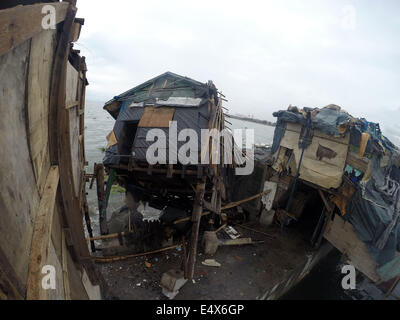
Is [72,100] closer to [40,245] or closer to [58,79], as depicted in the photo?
[58,79]

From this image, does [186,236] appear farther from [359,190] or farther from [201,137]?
[359,190]

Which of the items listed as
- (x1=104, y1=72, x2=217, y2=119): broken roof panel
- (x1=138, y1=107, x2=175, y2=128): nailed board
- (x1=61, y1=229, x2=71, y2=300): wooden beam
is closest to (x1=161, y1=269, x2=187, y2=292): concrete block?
(x1=61, y1=229, x2=71, y2=300): wooden beam

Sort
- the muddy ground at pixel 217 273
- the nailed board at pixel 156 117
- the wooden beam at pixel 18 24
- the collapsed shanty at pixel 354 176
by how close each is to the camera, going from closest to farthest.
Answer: the wooden beam at pixel 18 24 < the muddy ground at pixel 217 273 < the nailed board at pixel 156 117 < the collapsed shanty at pixel 354 176

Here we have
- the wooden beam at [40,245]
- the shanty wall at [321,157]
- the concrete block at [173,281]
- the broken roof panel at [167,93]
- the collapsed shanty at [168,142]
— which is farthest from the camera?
the shanty wall at [321,157]

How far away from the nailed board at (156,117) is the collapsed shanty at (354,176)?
6088 millimetres

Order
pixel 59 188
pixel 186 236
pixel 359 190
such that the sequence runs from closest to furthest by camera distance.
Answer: pixel 59 188 → pixel 359 190 → pixel 186 236

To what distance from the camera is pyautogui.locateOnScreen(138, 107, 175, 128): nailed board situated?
7.41m

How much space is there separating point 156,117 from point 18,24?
6245mm

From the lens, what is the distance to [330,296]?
12164 mm

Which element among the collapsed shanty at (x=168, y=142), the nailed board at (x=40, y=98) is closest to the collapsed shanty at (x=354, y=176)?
the collapsed shanty at (x=168, y=142)

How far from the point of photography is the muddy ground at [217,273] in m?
6.62

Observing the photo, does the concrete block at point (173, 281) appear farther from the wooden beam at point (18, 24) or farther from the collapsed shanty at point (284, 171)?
the wooden beam at point (18, 24)
